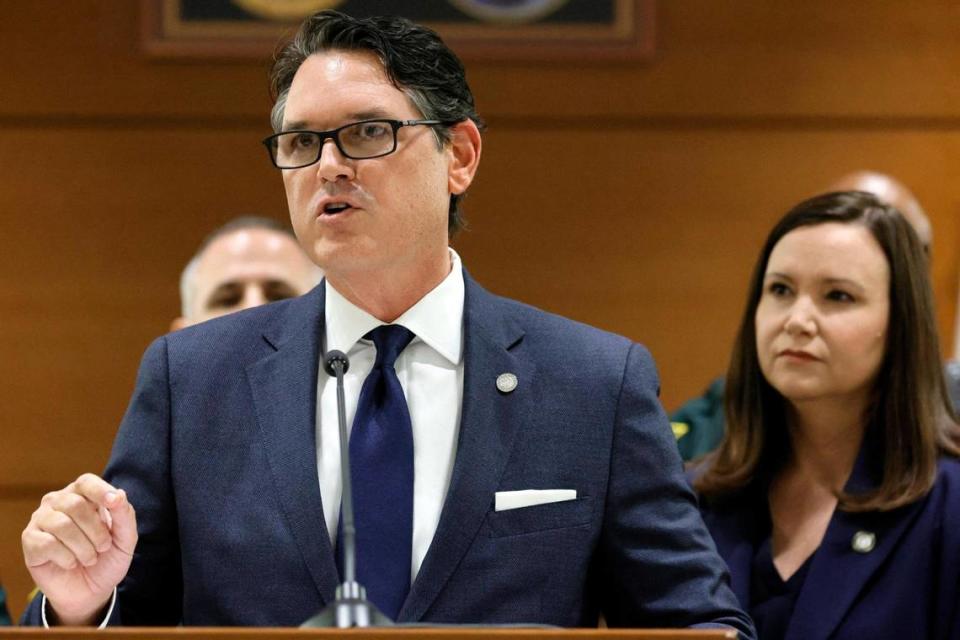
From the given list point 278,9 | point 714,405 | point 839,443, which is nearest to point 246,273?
point 278,9

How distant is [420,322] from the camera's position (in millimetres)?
1693

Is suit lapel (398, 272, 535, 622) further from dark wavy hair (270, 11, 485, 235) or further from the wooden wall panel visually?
the wooden wall panel

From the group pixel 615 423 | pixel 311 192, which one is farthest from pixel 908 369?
pixel 311 192

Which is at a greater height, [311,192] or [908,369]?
[311,192]

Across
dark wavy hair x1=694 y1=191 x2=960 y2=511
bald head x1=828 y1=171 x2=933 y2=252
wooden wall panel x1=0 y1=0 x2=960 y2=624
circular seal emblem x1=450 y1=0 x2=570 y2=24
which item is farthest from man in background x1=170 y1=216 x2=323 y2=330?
bald head x1=828 y1=171 x2=933 y2=252

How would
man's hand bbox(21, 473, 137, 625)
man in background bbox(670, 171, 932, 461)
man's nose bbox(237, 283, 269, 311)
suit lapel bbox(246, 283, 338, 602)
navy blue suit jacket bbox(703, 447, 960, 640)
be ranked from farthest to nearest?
man's nose bbox(237, 283, 269, 311) → man in background bbox(670, 171, 932, 461) → navy blue suit jacket bbox(703, 447, 960, 640) → suit lapel bbox(246, 283, 338, 602) → man's hand bbox(21, 473, 137, 625)

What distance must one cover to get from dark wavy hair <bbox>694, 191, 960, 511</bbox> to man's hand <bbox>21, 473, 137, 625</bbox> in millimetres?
A: 1149

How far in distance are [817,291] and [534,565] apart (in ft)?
3.03

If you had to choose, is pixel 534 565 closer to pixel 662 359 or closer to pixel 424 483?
pixel 424 483

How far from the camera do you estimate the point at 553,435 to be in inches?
65.0

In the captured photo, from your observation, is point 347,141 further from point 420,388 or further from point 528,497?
point 528,497

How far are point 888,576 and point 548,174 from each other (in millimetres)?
1543

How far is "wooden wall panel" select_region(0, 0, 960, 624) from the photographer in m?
3.27

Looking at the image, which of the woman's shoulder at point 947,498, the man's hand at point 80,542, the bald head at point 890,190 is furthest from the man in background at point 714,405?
the man's hand at point 80,542
